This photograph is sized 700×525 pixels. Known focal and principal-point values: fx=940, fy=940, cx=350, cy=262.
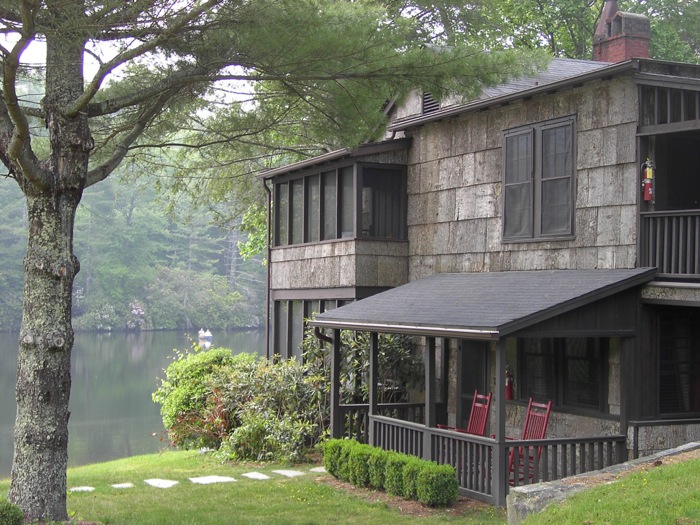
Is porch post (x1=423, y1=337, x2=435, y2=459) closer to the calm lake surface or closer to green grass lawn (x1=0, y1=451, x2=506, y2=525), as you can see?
green grass lawn (x1=0, y1=451, x2=506, y2=525)

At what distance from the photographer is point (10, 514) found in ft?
28.3

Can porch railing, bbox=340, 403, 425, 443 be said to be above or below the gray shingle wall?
below

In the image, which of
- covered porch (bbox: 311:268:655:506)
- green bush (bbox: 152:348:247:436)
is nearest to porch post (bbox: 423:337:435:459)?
covered porch (bbox: 311:268:655:506)

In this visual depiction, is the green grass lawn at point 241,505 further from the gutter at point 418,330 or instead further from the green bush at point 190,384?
the green bush at point 190,384

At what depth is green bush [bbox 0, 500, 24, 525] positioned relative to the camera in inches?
337

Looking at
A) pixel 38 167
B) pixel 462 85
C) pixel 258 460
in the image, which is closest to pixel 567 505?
pixel 462 85

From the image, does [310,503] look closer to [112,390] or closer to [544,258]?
[544,258]

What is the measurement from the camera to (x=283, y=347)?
61.8 feet

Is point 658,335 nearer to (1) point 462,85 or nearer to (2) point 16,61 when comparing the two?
(1) point 462,85

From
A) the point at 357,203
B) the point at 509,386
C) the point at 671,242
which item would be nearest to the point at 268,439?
the point at 509,386

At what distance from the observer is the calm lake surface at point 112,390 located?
2730cm

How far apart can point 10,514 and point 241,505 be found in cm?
305

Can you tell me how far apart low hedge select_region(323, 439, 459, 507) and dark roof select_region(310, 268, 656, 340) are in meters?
1.56

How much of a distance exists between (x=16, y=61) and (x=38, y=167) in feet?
4.26
